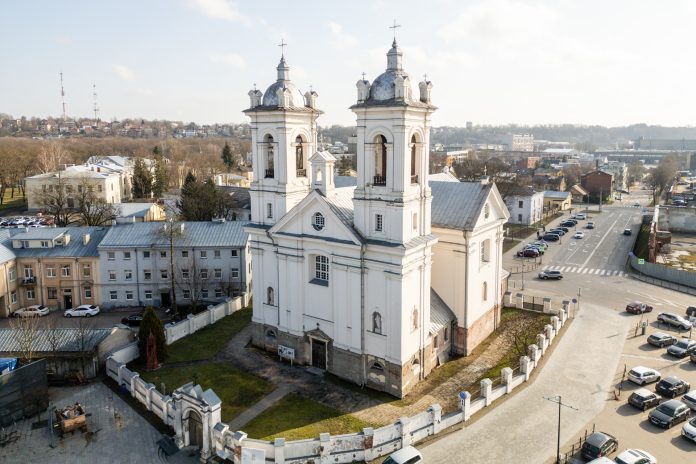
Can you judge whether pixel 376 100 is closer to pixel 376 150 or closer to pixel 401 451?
pixel 376 150

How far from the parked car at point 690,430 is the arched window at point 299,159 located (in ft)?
75.4

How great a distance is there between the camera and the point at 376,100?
1035 inches

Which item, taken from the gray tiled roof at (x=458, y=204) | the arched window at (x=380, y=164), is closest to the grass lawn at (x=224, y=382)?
the arched window at (x=380, y=164)

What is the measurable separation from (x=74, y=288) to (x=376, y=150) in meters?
29.5

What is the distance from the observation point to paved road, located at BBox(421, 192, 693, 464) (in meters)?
22.8

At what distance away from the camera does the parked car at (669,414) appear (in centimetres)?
2420

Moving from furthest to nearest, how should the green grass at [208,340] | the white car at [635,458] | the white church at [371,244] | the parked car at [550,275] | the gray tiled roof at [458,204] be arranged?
1. the parked car at [550,275]
2. the green grass at [208,340]
3. the gray tiled roof at [458,204]
4. the white church at [371,244]
5. the white car at [635,458]

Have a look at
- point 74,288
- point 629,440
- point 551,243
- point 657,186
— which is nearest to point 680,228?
point 551,243

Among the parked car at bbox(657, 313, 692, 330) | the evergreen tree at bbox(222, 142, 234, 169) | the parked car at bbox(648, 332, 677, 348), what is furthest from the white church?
the evergreen tree at bbox(222, 142, 234, 169)

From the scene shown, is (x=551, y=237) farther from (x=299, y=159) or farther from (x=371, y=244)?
(x=371, y=244)

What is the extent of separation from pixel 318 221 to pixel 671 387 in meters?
20.1

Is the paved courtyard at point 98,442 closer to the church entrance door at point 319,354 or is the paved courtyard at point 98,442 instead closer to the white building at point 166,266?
the church entrance door at point 319,354

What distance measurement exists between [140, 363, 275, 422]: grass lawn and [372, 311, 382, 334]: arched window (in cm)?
645

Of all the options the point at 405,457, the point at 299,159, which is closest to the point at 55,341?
the point at 299,159
